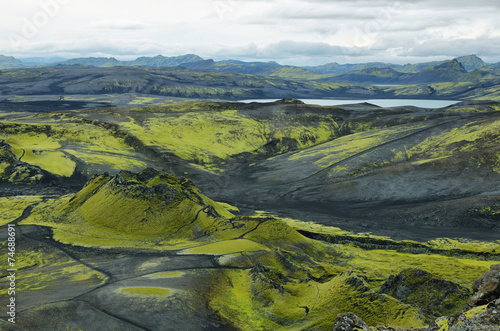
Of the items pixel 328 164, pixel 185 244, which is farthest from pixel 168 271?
pixel 328 164

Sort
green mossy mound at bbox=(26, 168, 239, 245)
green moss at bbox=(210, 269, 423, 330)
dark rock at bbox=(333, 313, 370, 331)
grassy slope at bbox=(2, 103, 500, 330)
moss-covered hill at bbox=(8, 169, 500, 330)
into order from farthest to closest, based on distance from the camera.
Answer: green mossy mound at bbox=(26, 168, 239, 245) < grassy slope at bbox=(2, 103, 500, 330) < moss-covered hill at bbox=(8, 169, 500, 330) < green moss at bbox=(210, 269, 423, 330) < dark rock at bbox=(333, 313, 370, 331)

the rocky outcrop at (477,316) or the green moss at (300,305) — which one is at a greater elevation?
the rocky outcrop at (477,316)

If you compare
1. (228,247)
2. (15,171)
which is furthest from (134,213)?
(15,171)

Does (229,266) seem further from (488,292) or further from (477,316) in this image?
(477,316)

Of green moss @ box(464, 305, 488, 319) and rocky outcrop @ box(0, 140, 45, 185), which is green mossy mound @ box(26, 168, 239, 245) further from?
green moss @ box(464, 305, 488, 319)

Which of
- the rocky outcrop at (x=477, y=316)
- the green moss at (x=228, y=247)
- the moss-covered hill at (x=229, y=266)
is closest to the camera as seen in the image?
the rocky outcrop at (x=477, y=316)

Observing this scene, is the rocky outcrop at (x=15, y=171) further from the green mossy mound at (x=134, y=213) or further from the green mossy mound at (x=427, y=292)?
the green mossy mound at (x=427, y=292)

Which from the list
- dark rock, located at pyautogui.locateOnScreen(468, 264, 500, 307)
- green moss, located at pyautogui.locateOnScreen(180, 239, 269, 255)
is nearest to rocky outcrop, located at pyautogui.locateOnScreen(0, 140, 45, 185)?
green moss, located at pyautogui.locateOnScreen(180, 239, 269, 255)

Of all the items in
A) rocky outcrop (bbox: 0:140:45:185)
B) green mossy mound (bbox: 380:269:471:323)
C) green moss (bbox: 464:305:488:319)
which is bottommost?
green mossy mound (bbox: 380:269:471:323)

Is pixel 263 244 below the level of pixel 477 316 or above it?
below

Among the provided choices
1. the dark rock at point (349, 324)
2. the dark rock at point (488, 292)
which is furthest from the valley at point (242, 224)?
the dark rock at point (488, 292)
